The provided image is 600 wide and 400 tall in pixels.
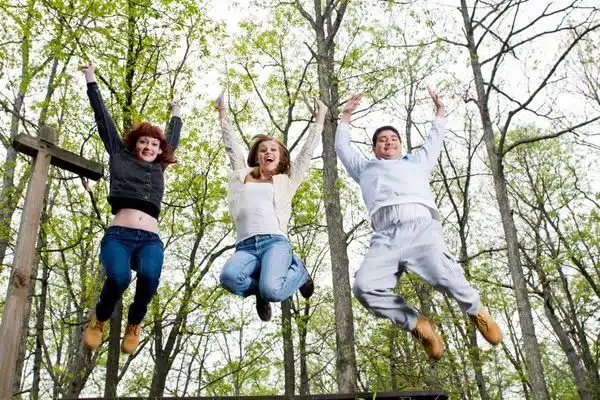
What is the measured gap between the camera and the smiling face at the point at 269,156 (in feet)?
15.0

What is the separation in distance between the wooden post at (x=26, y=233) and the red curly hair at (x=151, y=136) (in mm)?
367

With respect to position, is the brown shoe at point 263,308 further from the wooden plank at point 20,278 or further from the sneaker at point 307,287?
the wooden plank at point 20,278

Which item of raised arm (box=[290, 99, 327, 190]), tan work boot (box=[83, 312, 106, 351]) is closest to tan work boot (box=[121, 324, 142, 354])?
tan work boot (box=[83, 312, 106, 351])

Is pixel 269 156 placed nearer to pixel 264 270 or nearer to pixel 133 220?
pixel 264 270

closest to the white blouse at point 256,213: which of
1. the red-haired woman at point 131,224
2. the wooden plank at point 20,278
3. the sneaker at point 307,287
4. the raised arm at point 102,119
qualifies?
the sneaker at point 307,287

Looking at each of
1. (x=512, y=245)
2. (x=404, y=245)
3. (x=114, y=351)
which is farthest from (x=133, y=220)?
(x=512, y=245)

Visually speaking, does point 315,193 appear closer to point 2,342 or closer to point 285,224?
point 285,224

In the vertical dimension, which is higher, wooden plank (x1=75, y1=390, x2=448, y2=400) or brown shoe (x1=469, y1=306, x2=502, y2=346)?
brown shoe (x1=469, y1=306, x2=502, y2=346)

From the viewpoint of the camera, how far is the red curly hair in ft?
14.9

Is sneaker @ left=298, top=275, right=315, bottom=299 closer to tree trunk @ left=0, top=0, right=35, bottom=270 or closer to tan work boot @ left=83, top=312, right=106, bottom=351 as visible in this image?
tan work boot @ left=83, top=312, right=106, bottom=351

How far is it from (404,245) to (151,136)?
2.24 metres

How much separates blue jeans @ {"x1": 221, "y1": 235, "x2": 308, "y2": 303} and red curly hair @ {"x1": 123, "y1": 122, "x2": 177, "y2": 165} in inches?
39.9

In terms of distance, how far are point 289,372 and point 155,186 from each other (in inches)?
346

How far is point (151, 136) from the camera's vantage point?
4.52m
